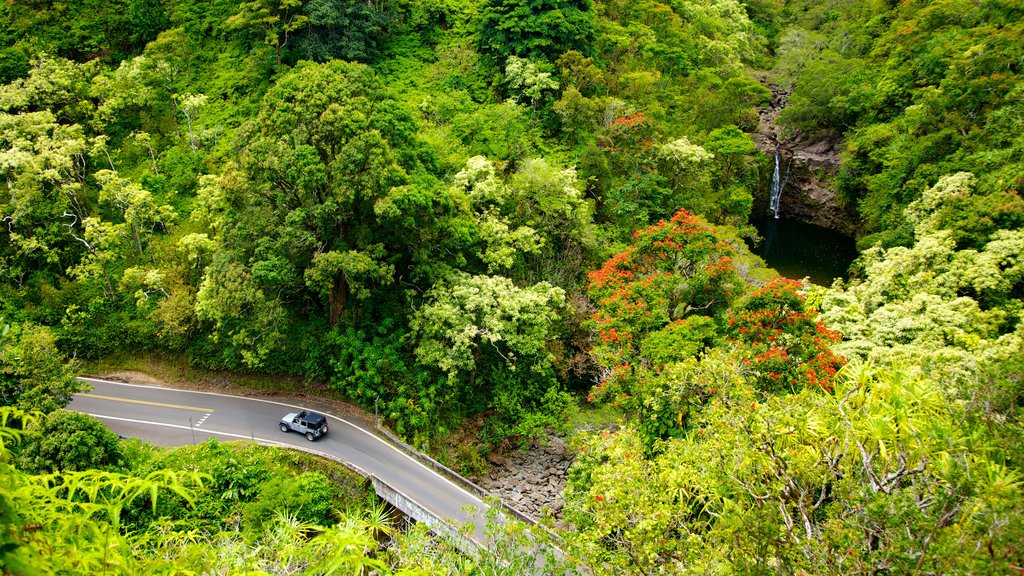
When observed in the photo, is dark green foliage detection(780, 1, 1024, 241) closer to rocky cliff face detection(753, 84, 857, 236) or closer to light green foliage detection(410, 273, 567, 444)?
rocky cliff face detection(753, 84, 857, 236)

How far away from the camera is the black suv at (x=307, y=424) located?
2036 centimetres

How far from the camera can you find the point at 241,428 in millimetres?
21062

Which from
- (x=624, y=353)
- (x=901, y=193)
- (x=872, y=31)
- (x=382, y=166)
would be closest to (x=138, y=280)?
(x=382, y=166)

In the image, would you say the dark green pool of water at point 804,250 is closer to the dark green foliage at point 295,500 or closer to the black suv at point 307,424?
the black suv at point 307,424

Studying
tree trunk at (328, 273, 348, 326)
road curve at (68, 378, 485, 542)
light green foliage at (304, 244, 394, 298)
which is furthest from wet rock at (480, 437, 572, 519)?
tree trunk at (328, 273, 348, 326)

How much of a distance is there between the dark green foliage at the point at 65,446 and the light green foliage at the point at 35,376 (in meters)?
1.09

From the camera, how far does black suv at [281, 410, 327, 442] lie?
66.8ft

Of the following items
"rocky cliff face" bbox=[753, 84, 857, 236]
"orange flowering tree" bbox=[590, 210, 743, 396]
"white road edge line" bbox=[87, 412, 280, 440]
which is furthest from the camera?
"rocky cliff face" bbox=[753, 84, 857, 236]

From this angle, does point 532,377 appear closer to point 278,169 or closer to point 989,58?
point 278,169

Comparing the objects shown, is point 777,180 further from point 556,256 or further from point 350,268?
point 350,268

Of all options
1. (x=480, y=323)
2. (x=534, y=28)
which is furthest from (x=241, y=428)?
(x=534, y=28)

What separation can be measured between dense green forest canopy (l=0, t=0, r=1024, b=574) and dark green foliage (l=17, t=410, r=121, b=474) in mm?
149

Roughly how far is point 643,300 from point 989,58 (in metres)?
26.0

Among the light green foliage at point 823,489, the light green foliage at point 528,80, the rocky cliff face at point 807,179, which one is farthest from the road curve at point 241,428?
the rocky cliff face at point 807,179
